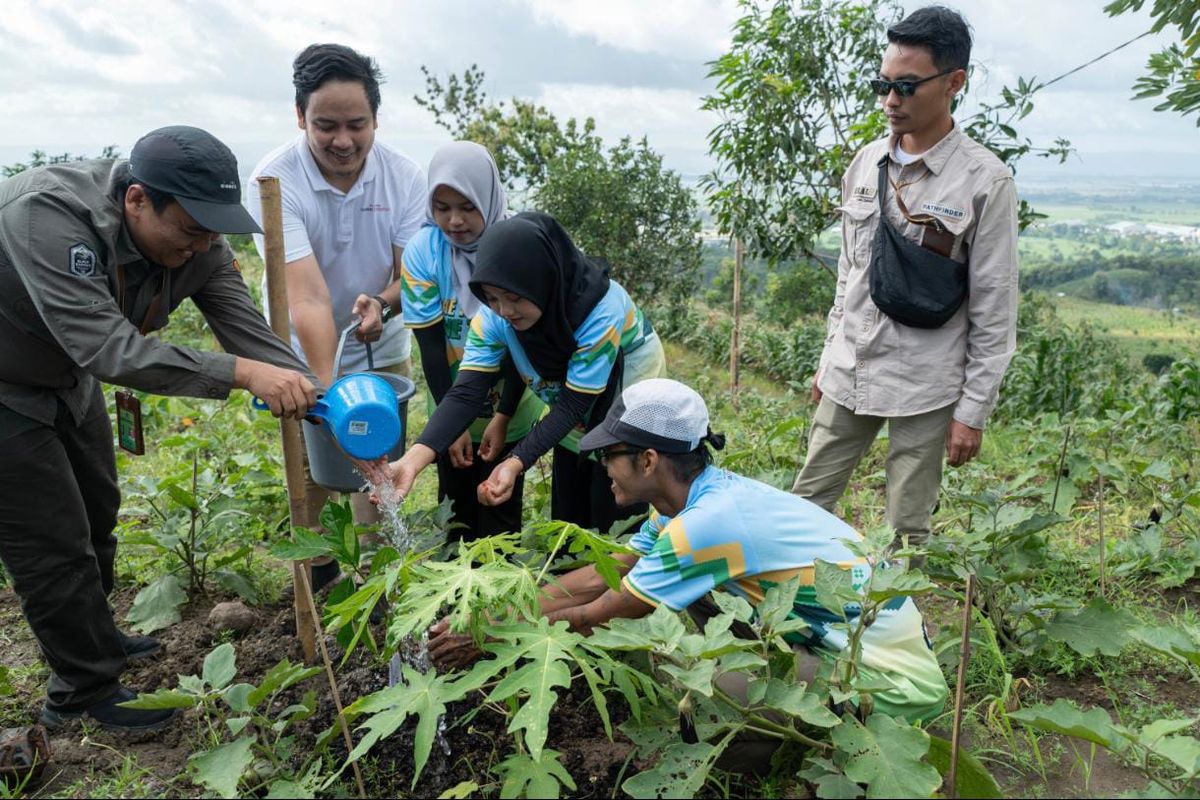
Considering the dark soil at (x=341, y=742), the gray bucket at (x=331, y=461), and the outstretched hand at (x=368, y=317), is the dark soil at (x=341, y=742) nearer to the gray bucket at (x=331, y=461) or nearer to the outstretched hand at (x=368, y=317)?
the gray bucket at (x=331, y=461)

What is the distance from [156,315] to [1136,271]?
2552 centimetres

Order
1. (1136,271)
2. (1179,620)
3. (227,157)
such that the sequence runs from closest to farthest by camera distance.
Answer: (227,157), (1179,620), (1136,271)

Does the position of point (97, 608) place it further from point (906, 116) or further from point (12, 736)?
point (906, 116)

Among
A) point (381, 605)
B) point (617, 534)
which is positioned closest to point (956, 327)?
point (617, 534)

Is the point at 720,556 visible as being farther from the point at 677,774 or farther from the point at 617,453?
the point at 677,774

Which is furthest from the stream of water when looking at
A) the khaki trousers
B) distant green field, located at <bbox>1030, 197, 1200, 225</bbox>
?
distant green field, located at <bbox>1030, 197, 1200, 225</bbox>

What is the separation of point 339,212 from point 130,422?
1.07 metres

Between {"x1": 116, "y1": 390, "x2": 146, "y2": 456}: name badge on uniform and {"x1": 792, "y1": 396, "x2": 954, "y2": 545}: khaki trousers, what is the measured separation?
2212 mm

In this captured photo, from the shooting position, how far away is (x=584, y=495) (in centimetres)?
352

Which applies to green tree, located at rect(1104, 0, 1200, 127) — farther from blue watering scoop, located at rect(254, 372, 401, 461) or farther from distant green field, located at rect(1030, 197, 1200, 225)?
distant green field, located at rect(1030, 197, 1200, 225)

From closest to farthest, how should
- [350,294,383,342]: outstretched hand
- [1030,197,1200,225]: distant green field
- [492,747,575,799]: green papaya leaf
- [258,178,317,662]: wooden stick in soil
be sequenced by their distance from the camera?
[492,747,575,799]: green papaya leaf, [258,178,317,662]: wooden stick in soil, [350,294,383,342]: outstretched hand, [1030,197,1200,225]: distant green field

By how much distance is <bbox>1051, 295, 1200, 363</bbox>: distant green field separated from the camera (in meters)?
12.4

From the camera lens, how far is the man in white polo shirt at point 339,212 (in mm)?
3166

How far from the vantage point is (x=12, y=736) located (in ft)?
8.11
